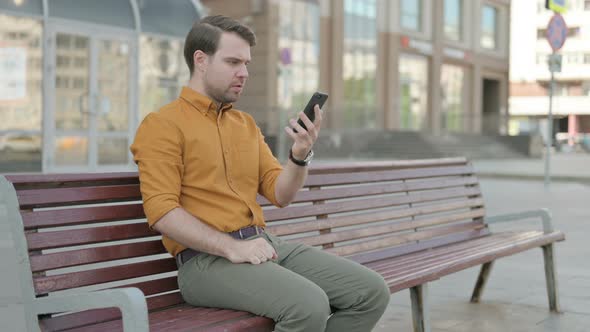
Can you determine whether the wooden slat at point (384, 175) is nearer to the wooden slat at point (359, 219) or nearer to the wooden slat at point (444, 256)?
the wooden slat at point (359, 219)

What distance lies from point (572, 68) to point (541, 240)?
3260 inches

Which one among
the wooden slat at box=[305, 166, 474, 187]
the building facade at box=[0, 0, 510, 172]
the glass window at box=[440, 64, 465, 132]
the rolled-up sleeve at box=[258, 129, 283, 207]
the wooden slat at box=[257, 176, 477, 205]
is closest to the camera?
the rolled-up sleeve at box=[258, 129, 283, 207]

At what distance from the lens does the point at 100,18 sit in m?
16.2

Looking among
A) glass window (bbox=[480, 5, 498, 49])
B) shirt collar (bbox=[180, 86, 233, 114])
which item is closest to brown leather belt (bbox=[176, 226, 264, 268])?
shirt collar (bbox=[180, 86, 233, 114])

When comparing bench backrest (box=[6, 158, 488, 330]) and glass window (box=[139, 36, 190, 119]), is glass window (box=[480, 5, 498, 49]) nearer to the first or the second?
glass window (box=[139, 36, 190, 119])

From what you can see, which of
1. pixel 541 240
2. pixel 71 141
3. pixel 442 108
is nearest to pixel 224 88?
pixel 541 240

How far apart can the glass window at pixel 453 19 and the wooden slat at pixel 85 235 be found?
43944mm

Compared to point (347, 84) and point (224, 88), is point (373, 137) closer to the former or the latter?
point (347, 84)

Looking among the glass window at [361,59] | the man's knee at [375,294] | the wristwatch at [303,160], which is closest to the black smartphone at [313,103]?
the wristwatch at [303,160]

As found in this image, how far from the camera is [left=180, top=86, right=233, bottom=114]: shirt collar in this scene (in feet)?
10.4

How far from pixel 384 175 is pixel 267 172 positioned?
1.47 metres

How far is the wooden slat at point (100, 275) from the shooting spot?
9.43ft

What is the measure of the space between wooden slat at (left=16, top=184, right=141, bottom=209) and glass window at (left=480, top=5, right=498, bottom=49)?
4848cm

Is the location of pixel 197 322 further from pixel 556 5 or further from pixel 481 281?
pixel 556 5
